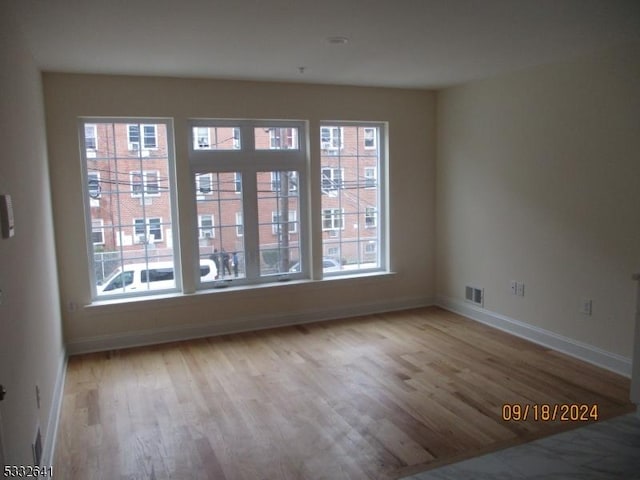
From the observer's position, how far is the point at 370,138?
18.4ft

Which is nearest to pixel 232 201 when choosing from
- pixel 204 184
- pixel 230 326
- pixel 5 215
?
pixel 204 184

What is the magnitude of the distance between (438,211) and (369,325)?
5.15ft

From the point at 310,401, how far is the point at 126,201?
Answer: 2.56 metres

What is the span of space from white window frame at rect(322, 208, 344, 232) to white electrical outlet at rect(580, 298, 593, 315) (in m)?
2.45

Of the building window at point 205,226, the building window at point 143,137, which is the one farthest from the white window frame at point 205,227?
the building window at point 143,137

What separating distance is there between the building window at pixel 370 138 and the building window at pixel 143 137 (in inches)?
86.1

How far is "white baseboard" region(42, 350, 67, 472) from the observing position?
270cm

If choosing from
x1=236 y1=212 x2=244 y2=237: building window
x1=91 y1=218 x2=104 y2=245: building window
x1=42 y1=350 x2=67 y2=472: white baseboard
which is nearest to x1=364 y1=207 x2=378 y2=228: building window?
x1=236 y1=212 x2=244 y2=237: building window

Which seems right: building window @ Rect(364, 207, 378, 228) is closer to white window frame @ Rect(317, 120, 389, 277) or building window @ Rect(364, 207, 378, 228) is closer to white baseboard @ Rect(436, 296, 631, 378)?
white window frame @ Rect(317, 120, 389, 277)

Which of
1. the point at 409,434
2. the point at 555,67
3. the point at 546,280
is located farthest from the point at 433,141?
the point at 409,434

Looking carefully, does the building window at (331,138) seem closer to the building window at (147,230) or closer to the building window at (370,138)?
the building window at (370,138)

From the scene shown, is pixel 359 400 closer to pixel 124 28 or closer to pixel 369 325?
pixel 369 325

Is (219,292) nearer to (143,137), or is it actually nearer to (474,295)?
(143,137)

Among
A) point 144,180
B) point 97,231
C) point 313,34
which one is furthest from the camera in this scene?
point 144,180
